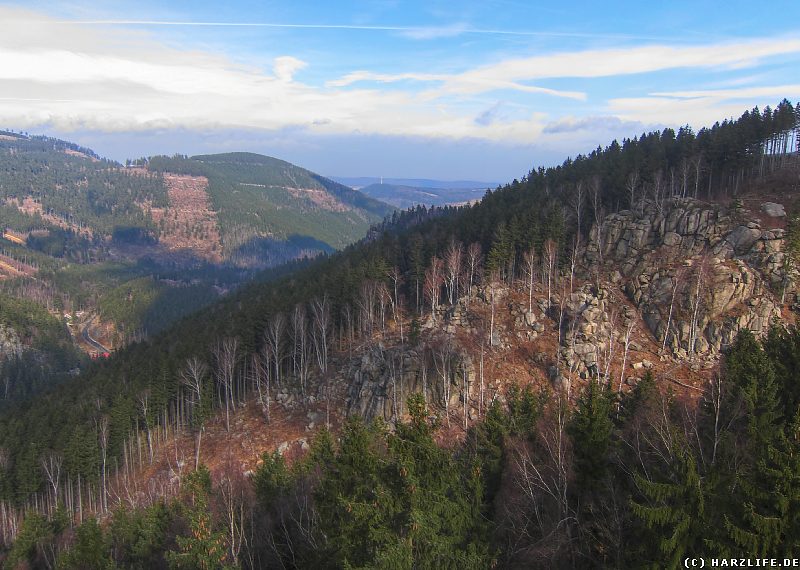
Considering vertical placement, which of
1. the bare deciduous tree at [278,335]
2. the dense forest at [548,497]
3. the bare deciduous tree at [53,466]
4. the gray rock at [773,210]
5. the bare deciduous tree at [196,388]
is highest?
the gray rock at [773,210]

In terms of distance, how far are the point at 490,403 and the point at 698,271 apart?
107ft

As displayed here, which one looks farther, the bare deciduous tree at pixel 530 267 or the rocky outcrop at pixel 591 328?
the bare deciduous tree at pixel 530 267

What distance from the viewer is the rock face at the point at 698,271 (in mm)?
57094

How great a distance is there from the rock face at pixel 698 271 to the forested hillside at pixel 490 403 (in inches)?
11.7

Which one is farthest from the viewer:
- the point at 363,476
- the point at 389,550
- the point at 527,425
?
the point at 527,425

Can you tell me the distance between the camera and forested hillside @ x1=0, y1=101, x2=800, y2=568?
20.2m

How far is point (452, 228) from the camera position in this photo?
9000cm

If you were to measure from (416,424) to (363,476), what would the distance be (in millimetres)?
4882

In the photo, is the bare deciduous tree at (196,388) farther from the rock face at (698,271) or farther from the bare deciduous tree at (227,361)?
the rock face at (698,271)

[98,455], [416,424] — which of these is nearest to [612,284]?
[416,424]

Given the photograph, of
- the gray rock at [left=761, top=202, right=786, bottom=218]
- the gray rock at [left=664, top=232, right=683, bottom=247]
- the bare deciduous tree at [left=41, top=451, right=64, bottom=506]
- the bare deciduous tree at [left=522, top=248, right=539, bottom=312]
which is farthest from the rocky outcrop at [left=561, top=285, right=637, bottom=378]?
the bare deciduous tree at [left=41, top=451, right=64, bottom=506]

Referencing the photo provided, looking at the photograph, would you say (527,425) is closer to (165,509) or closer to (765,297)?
(165,509)

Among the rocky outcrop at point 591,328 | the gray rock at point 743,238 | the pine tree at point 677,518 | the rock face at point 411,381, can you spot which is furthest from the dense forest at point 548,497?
the gray rock at point 743,238

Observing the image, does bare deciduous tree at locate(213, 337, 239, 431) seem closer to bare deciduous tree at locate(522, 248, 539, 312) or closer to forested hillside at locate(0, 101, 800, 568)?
forested hillside at locate(0, 101, 800, 568)
